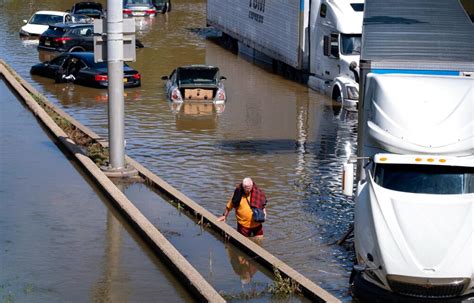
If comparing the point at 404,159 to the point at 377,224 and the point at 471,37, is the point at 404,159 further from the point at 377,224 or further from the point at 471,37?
the point at 471,37

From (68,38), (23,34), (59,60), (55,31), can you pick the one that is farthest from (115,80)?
(23,34)

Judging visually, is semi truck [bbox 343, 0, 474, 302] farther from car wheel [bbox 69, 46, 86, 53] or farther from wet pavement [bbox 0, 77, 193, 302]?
car wheel [bbox 69, 46, 86, 53]

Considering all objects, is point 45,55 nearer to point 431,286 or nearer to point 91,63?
point 91,63

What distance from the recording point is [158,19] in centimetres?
6119

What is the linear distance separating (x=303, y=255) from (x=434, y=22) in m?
7.24

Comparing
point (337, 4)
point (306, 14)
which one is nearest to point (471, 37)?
point (337, 4)

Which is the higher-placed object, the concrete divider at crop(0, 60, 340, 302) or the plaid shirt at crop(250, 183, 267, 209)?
the plaid shirt at crop(250, 183, 267, 209)

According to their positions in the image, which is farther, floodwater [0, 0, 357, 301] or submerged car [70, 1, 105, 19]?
submerged car [70, 1, 105, 19]

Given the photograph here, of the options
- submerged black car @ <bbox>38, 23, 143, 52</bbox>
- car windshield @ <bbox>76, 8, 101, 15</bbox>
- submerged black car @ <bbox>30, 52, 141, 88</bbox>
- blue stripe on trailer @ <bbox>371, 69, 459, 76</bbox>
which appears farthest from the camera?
car windshield @ <bbox>76, 8, 101, 15</bbox>

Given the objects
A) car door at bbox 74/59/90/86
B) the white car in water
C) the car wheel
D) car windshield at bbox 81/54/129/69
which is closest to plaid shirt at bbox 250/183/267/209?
car door at bbox 74/59/90/86

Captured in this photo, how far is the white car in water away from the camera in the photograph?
50.6 meters

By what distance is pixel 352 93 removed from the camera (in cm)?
3100

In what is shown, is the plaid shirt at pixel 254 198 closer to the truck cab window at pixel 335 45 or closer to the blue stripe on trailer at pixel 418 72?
the blue stripe on trailer at pixel 418 72

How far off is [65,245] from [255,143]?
11093mm
